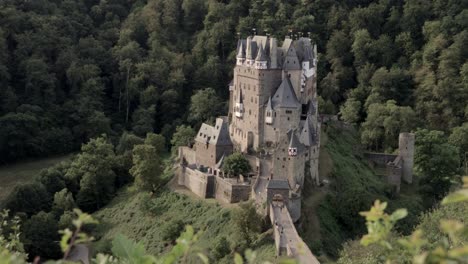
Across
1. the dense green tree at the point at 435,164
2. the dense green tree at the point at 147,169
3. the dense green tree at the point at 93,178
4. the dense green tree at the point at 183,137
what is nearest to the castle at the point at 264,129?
the dense green tree at the point at 147,169

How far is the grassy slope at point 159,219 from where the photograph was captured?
49.0 metres

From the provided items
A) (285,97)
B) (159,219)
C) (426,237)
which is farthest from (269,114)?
(426,237)

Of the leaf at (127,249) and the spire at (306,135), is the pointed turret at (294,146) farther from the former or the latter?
the leaf at (127,249)

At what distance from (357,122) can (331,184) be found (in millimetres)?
27527

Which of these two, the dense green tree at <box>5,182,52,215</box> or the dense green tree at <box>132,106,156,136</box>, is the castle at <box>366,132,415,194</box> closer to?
the dense green tree at <box>132,106,156,136</box>

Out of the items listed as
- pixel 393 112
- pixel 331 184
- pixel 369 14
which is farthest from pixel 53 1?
pixel 331 184

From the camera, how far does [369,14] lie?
9369cm

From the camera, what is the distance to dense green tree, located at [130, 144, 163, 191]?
57.3 meters

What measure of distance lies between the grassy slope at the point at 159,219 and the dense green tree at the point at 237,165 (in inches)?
118

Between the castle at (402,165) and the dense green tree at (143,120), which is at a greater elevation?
the dense green tree at (143,120)

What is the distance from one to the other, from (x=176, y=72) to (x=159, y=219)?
37014 mm

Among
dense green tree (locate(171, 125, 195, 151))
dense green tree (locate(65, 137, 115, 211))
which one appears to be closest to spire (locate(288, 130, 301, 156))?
dense green tree (locate(171, 125, 195, 151))

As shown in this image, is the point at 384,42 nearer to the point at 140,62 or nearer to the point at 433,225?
the point at 140,62

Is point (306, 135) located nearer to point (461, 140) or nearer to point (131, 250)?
point (461, 140)
